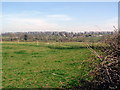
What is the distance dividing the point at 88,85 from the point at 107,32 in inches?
59.1

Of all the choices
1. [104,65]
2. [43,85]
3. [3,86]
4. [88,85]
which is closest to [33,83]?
[43,85]

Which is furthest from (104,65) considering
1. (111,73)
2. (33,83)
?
(33,83)

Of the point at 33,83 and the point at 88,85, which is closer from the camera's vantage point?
the point at 88,85

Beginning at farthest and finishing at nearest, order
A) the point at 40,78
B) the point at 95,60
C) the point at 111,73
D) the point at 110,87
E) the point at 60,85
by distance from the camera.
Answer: the point at 40,78 < the point at 60,85 < the point at 95,60 < the point at 111,73 < the point at 110,87

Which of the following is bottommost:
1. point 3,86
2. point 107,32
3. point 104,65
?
point 3,86

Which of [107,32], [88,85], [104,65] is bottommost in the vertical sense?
[88,85]

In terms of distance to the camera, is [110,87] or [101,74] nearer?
[110,87]

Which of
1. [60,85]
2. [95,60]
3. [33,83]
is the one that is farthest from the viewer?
[33,83]

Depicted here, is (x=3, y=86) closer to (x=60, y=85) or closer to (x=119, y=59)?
(x=60, y=85)

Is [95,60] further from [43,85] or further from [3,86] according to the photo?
[3,86]

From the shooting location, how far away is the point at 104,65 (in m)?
3.63

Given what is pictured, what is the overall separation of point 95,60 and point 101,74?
585 millimetres

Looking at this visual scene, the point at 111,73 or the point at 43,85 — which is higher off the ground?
the point at 111,73

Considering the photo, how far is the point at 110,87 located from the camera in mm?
3523
